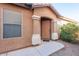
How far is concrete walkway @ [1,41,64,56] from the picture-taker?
101 inches

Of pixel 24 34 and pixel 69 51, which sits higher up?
pixel 24 34

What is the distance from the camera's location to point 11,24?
2648 mm

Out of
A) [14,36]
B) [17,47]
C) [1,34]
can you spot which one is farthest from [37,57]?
[1,34]

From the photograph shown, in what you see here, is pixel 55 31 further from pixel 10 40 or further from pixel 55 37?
pixel 10 40

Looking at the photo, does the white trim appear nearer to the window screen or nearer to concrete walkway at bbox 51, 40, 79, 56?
the window screen

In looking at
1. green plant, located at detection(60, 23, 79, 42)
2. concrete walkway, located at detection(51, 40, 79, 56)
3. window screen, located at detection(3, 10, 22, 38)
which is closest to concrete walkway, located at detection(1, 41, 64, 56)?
concrete walkway, located at detection(51, 40, 79, 56)

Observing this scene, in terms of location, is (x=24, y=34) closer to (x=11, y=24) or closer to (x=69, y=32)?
(x=11, y=24)

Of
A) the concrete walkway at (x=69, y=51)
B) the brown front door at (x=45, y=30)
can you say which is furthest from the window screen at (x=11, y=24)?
the concrete walkway at (x=69, y=51)

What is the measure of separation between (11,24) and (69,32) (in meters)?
1.32

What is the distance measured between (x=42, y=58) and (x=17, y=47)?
58 centimetres

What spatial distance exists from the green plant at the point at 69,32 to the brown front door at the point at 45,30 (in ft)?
1.00

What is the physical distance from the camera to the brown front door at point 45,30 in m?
2.79

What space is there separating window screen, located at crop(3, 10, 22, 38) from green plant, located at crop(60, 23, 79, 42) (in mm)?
1008

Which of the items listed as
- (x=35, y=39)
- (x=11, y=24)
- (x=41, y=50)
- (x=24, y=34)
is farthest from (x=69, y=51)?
(x=11, y=24)
